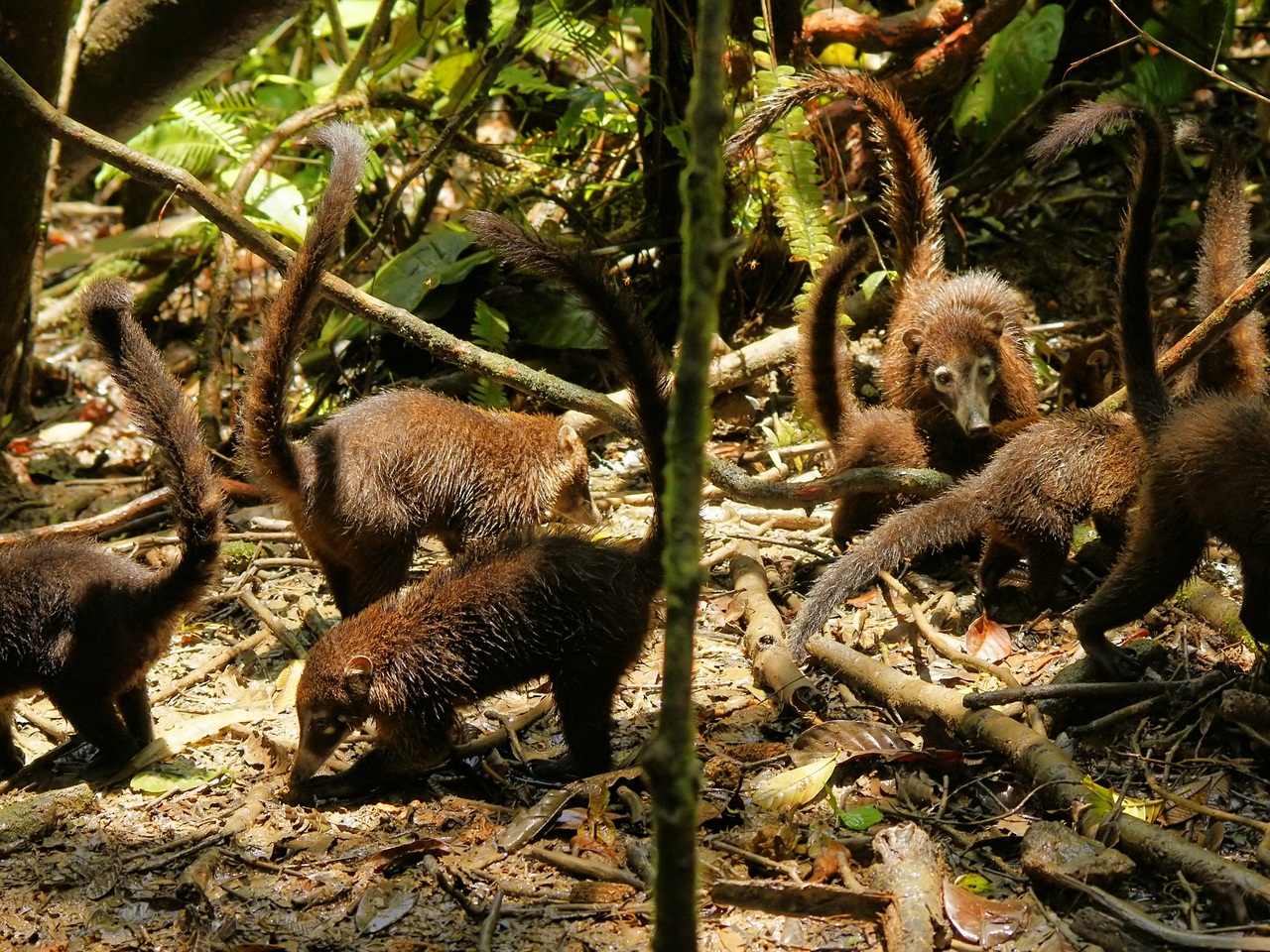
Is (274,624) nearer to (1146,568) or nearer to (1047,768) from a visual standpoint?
(1047,768)

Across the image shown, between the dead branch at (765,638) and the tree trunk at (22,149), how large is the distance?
4.19m

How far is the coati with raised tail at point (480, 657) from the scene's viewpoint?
4531 mm

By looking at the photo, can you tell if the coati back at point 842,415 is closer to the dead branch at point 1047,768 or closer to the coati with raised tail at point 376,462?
the dead branch at point 1047,768

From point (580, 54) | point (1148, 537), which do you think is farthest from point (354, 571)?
point (580, 54)

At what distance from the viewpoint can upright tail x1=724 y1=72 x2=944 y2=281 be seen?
21.2 feet

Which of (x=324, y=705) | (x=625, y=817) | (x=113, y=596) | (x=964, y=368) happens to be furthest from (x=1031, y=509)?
(x=113, y=596)

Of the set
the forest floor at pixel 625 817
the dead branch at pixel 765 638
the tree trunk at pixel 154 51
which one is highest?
the tree trunk at pixel 154 51

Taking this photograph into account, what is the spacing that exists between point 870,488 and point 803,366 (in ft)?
2.95

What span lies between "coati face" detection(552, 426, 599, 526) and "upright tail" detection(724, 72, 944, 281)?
6.09 ft

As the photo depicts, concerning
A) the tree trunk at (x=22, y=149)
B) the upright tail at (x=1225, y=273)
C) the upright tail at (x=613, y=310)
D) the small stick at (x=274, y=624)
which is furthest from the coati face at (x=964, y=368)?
the tree trunk at (x=22, y=149)

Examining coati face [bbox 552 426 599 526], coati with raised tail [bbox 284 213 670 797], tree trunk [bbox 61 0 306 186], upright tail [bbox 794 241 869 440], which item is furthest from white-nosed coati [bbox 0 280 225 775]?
upright tail [bbox 794 241 869 440]

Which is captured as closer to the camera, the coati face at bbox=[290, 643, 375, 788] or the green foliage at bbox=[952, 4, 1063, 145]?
the coati face at bbox=[290, 643, 375, 788]

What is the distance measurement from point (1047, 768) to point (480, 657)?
210cm

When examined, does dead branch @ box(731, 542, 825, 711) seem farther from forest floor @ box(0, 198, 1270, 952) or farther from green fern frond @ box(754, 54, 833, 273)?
green fern frond @ box(754, 54, 833, 273)
